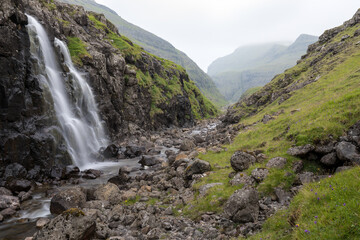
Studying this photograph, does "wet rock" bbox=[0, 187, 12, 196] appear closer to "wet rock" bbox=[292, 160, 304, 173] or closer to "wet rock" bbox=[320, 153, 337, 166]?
"wet rock" bbox=[292, 160, 304, 173]

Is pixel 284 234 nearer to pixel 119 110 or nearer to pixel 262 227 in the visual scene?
pixel 262 227

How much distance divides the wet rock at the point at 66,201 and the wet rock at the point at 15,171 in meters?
10.2

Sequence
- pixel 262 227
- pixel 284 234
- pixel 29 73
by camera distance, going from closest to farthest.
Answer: pixel 284 234 → pixel 262 227 → pixel 29 73

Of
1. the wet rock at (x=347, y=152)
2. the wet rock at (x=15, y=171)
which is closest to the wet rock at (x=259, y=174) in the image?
the wet rock at (x=347, y=152)

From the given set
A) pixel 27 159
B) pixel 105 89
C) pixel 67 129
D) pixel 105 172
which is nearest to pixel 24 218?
pixel 27 159

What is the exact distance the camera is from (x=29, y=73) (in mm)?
30984

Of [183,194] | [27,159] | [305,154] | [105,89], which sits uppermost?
[105,89]

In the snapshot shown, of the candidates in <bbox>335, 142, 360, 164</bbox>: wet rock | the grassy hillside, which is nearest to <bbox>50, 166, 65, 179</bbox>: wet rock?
the grassy hillside

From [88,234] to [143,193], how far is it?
8547 millimetres

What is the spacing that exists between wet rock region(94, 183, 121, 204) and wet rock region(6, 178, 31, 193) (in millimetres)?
8355

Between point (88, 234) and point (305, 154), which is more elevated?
point (305, 154)

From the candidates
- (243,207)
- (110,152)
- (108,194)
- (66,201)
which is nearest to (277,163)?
(243,207)

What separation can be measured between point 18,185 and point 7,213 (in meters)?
5.73

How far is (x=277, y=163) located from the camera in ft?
49.1
